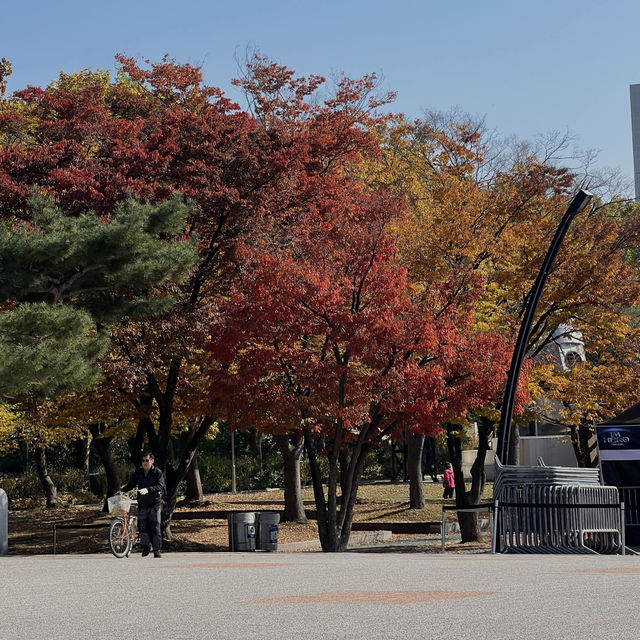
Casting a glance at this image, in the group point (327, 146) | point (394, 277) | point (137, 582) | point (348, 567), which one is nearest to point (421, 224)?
point (327, 146)

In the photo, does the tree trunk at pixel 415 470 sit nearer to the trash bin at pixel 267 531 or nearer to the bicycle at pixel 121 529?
the trash bin at pixel 267 531

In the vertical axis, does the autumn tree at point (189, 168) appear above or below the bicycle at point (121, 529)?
above

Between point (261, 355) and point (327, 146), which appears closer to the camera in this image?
point (261, 355)

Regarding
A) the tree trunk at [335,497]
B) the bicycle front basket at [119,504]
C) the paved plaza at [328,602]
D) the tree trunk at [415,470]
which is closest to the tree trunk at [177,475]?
the tree trunk at [335,497]

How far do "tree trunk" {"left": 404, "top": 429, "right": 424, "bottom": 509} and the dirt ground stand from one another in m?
0.48

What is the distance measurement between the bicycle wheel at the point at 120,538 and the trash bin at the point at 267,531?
6024 millimetres

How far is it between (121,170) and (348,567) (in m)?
12.9

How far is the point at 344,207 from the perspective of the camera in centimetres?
2439

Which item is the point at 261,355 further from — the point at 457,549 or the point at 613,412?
the point at 613,412

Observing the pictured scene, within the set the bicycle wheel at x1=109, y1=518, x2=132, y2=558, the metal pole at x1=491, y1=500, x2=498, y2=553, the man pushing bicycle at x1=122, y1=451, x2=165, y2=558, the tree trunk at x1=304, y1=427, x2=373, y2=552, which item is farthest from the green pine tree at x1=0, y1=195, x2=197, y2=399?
the metal pole at x1=491, y1=500, x2=498, y2=553

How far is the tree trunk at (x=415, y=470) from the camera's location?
1404 inches

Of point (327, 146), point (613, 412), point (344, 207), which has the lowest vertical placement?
point (613, 412)

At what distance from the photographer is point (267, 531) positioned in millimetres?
23781

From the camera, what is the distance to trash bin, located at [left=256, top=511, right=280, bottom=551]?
78.0 feet
